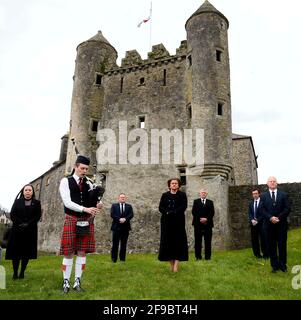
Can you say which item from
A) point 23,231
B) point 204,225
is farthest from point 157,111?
point 23,231

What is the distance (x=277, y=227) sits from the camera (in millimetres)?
9633

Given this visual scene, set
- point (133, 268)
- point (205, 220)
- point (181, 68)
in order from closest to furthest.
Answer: point (133, 268) < point (205, 220) < point (181, 68)

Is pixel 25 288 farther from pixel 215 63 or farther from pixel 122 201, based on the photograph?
pixel 215 63

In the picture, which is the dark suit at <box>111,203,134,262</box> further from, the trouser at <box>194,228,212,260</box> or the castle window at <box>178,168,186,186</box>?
the castle window at <box>178,168,186,186</box>

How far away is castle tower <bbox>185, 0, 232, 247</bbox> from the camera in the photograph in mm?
21078

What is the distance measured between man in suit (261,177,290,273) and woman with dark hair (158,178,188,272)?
2254mm

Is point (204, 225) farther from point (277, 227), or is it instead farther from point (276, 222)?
point (276, 222)

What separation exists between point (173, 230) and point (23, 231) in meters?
3.97

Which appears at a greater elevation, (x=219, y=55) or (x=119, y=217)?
(x=219, y=55)

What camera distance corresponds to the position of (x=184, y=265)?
1061cm

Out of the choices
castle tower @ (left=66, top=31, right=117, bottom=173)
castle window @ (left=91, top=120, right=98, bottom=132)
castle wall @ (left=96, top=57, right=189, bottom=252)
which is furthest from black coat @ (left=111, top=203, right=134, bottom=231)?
castle window @ (left=91, top=120, right=98, bottom=132)

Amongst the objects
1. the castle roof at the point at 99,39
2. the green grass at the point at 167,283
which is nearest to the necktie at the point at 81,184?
the green grass at the point at 167,283

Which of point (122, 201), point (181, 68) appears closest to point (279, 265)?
point (122, 201)

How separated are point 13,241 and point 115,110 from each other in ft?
60.5
